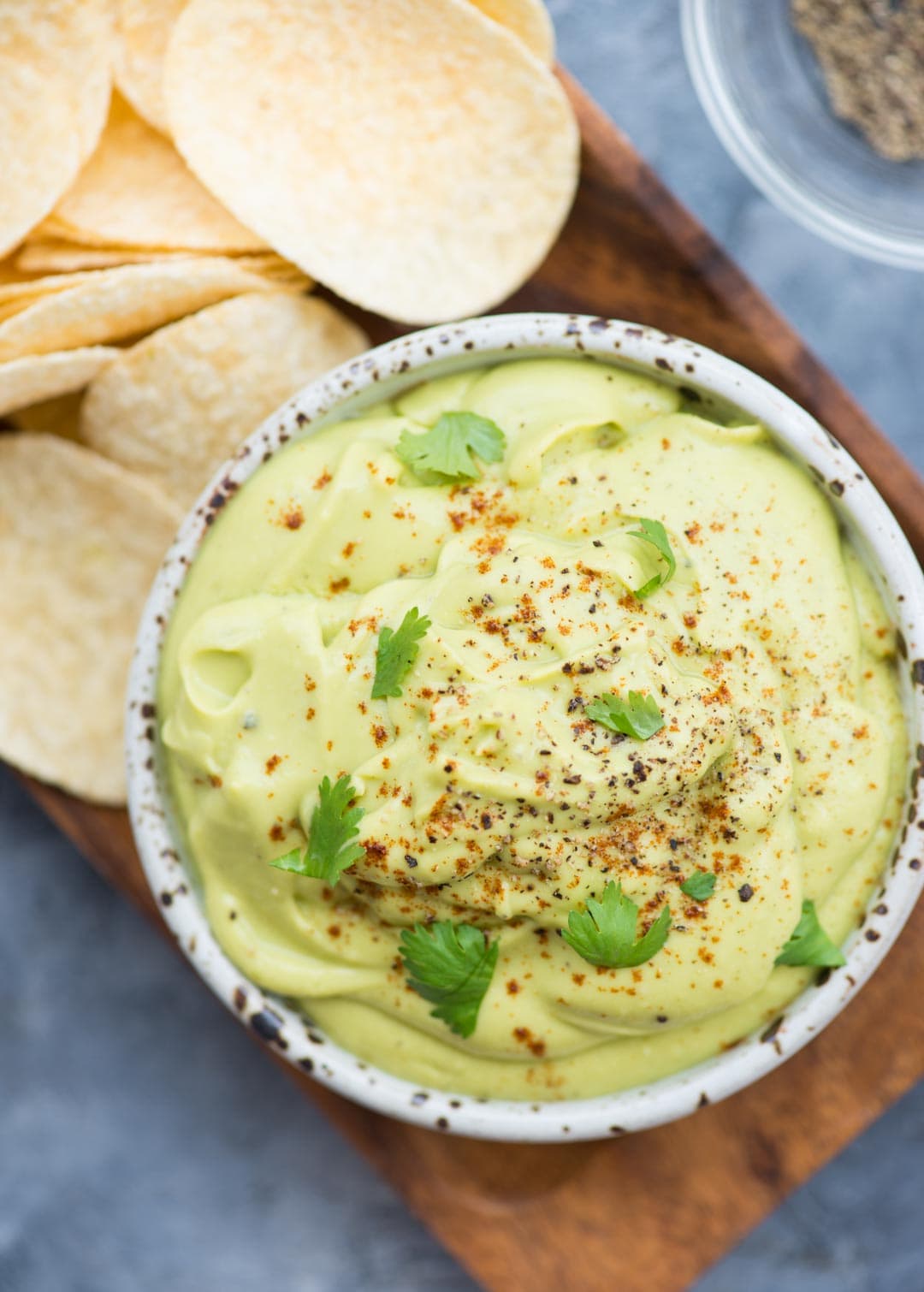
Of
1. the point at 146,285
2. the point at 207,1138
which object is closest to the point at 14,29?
the point at 146,285

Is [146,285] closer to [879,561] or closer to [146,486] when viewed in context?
[146,486]

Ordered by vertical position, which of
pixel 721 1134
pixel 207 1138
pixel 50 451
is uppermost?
pixel 50 451

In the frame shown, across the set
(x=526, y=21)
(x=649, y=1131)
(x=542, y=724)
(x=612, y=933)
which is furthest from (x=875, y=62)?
(x=649, y=1131)

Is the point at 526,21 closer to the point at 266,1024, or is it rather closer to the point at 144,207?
the point at 144,207

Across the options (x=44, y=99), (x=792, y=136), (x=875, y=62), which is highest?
(x=875, y=62)

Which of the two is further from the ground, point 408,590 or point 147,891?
point 408,590

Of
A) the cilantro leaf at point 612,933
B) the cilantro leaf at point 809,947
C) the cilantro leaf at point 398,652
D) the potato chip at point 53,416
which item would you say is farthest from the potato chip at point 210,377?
the cilantro leaf at point 809,947

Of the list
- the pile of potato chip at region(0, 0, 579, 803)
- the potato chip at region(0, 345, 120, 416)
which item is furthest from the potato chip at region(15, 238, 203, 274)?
the potato chip at region(0, 345, 120, 416)
